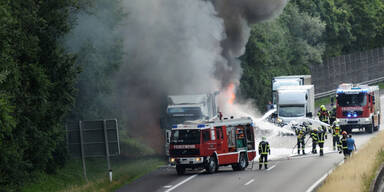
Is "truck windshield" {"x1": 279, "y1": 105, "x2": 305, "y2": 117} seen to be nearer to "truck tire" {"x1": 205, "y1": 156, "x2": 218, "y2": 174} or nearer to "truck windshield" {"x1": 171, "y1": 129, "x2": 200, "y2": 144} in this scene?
"truck tire" {"x1": 205, "y1": 156, "x2": 218, "y2": 174}

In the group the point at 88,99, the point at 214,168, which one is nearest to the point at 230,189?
the point at 214,168

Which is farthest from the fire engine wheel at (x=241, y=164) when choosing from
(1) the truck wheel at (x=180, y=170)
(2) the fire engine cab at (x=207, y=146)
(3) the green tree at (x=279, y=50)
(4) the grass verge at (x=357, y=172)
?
(3) the green tree at (x=279, y=50)

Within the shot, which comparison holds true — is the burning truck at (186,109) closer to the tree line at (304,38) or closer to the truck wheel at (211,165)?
the truck wheel at (211,165)

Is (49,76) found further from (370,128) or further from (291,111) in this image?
(370,128)

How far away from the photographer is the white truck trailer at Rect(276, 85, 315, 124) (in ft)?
157

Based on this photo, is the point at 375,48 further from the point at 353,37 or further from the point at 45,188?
the point at 45,188

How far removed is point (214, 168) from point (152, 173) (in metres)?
2.87

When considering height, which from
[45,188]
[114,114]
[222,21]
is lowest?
[45,188]

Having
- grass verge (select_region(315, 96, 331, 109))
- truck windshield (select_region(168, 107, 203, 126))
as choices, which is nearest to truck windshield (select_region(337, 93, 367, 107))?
truck windshield (select_region(168, 107, 203, 126))

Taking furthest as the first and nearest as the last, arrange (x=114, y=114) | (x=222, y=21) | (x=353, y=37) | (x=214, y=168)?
(x=353, y=37) < (x=222, y=21) < (x=114, y=114) < (x=214, y=168)

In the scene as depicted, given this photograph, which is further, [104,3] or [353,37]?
[353,37]

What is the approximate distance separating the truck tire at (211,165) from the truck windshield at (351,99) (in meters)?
17.3

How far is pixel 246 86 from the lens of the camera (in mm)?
60812

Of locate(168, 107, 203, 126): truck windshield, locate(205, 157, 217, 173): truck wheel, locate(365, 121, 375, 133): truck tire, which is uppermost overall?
locate(168, 107, 203, 126): truck windshield
